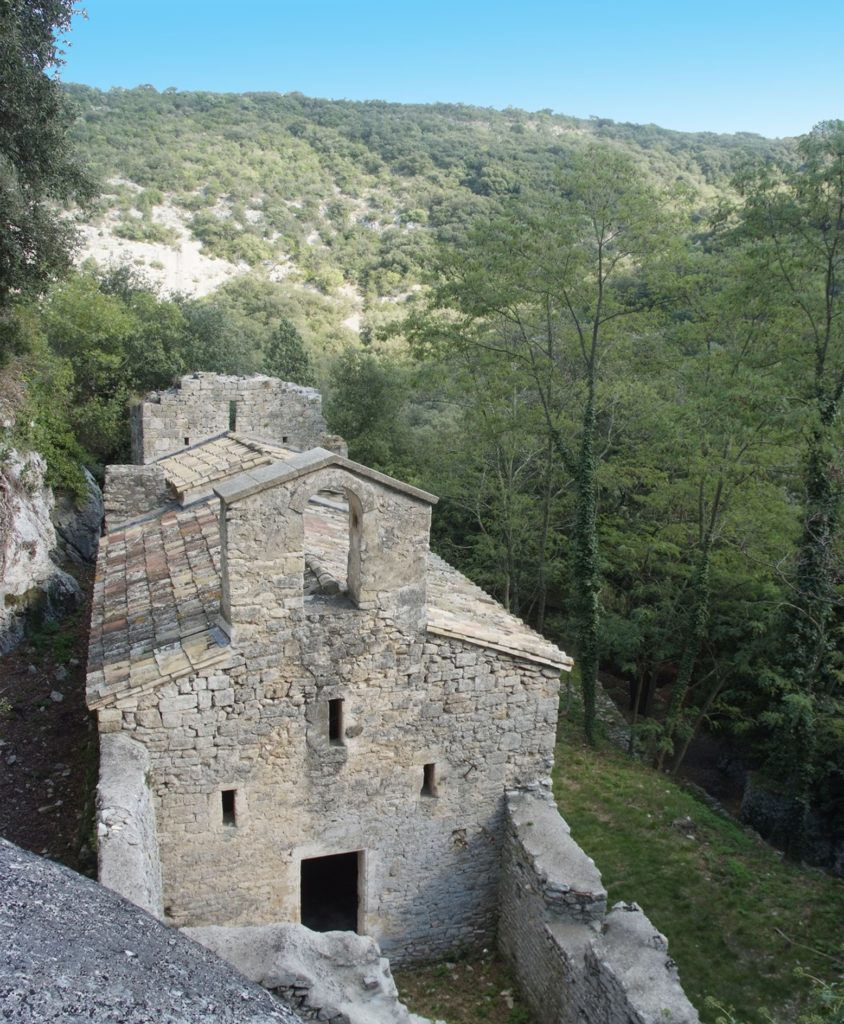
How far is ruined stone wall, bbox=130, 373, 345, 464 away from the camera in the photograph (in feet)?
49.6

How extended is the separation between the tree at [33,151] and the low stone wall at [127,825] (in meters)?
9.67

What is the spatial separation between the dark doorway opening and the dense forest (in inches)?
282

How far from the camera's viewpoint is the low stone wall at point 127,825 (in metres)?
5.72

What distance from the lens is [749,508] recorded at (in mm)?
14867

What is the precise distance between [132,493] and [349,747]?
6437 mm

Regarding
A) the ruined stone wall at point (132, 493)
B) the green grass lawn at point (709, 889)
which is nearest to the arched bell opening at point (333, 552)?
the ruined stone wall at point (132, 493)

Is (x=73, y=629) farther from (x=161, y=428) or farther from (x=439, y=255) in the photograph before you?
(x=439, y=255)

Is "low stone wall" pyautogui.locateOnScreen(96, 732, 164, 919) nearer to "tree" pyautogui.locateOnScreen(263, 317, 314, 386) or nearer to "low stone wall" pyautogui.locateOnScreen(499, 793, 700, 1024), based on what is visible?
"low stone wall" pyautogui.locateOnScreen(499, 793, 700, 1024)

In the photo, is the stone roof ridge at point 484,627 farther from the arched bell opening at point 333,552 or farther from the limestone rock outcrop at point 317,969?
the limestone rock outcrop at point 317,969

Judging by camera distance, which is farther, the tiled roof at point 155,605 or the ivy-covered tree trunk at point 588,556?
the ivy-covered tree trunk at point 588,556

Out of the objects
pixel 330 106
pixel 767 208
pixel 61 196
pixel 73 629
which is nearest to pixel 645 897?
pixel 73 629

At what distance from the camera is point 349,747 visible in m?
8.04

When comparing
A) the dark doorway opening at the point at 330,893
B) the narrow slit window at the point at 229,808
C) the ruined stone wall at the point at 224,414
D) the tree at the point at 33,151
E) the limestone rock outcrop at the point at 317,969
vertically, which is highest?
the tree at the point at 33,151

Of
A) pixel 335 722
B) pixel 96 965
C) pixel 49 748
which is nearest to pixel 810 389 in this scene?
pixel 335 722
